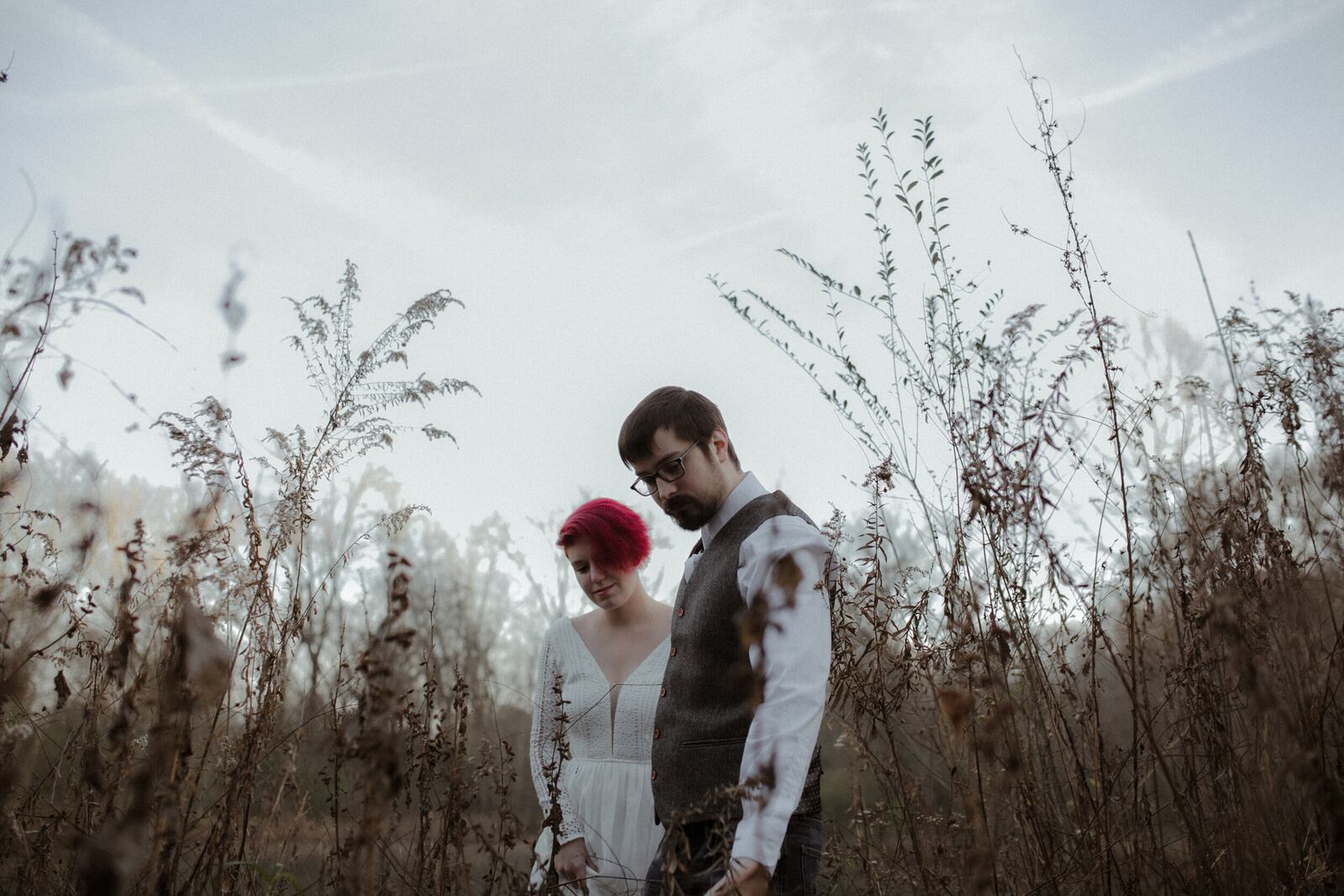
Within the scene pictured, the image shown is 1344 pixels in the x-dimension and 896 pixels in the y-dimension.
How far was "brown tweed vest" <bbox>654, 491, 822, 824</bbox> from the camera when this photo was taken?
1913mm

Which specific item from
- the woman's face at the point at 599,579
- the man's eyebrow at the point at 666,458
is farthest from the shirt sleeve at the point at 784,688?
the woman's face at the point at 599,579

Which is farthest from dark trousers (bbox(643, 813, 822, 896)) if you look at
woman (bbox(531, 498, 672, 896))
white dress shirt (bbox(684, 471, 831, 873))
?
woman (bbox(531, 498, 672, 896))

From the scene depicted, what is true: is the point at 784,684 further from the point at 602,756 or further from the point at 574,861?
the point at 602,756

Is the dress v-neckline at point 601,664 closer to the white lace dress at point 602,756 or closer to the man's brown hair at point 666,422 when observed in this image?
the white lace dress at point 602,756

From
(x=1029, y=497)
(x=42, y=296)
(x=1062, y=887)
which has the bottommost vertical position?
(x=1062, y=887)

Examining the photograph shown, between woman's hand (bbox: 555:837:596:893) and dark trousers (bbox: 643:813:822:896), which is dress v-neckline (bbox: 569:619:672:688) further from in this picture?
dark trousers (bbox: 643:813:822:896)

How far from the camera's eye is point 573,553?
10.8ft

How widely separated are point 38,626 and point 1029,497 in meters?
2.17

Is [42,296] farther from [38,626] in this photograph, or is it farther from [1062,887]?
[1062,887]

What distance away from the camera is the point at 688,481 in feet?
7.16

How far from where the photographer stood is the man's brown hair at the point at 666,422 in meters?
2.19

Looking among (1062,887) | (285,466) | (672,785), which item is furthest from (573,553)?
(1062,887)

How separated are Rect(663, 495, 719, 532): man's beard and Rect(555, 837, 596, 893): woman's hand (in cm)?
100

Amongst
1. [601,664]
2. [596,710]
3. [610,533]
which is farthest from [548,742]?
[610,533]
